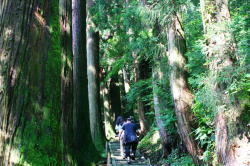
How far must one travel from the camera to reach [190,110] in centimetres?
1060

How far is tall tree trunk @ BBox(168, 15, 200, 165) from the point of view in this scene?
1043 cm

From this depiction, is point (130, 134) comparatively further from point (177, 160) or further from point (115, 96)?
point (115, 96)

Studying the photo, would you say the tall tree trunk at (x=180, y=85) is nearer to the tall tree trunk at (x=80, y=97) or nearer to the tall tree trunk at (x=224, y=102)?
the tall tree trunk at (x=224, y=102)

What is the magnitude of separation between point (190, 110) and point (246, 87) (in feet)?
12.0

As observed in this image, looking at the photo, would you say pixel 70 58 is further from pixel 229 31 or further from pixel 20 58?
pixel 229 31

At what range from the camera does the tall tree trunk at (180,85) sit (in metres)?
10.4

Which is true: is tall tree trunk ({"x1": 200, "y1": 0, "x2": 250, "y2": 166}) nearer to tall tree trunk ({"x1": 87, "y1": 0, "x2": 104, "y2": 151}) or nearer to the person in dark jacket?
the person in dark jacket

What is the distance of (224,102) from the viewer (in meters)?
7.33

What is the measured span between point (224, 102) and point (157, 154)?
9.55 meters

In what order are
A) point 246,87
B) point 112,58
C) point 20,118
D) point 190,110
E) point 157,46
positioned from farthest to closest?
point 112,58, point 157,46, point 190,110, point 246,87, point 20,118

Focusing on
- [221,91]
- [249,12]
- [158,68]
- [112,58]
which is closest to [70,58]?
[221,91]

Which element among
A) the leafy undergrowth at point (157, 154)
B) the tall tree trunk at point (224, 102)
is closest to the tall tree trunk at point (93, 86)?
the leafy undergrowth at point (157, 154)

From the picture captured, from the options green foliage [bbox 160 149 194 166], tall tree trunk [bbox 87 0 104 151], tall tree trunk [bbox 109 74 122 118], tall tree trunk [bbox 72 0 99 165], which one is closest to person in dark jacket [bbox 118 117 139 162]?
tall tree trunk [bbox 72 0 99 165]

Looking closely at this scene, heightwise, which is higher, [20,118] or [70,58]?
[70,58]
